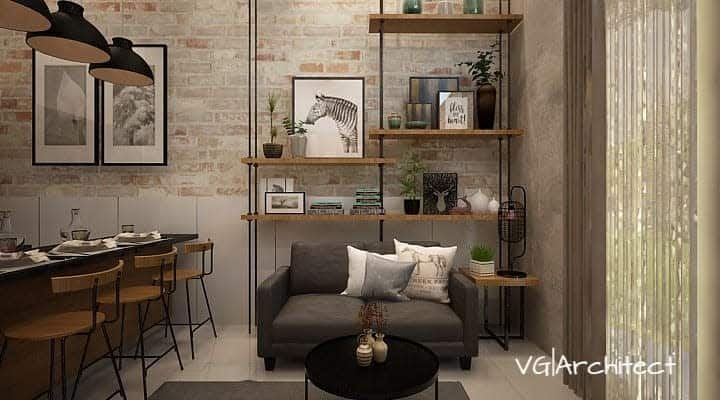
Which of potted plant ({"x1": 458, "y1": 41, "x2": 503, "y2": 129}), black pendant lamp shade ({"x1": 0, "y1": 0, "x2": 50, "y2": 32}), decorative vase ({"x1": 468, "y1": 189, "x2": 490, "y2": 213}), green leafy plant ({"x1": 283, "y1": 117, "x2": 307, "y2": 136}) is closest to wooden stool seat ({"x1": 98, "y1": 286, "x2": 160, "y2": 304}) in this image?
black pendant lamp shade ({"x1": 0, "y1": 0, "x2": 50, "y2": 32})

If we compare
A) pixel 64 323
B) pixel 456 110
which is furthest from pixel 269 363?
pixel 456 110

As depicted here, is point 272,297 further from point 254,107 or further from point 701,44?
point 701,44

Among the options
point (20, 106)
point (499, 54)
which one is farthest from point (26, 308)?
point (499, 54)

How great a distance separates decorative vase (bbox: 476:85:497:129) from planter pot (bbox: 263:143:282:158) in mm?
1814

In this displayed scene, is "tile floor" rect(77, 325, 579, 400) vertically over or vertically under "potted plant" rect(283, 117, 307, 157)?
under

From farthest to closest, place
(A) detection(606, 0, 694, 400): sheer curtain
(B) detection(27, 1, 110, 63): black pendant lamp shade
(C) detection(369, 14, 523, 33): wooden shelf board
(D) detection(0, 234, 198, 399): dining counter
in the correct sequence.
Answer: (C) detection(369, 14, 523, 33): wooden shelf board → (B) detection(27, 1, 110, 63): black pendant lamp shade → (D) detection(0, 234, 198, 399): dining counter → (A) detection(606, 0, 694, 400): sheer curtain

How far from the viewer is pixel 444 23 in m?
3.57

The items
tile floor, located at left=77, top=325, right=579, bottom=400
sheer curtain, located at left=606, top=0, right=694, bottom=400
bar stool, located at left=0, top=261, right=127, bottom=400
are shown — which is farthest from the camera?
tile floor, located at left=77, top=325, right=579, bottom=400

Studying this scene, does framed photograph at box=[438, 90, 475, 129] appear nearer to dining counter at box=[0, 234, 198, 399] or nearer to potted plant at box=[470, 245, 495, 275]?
potted plant at box=[470, 245, 495, 275]

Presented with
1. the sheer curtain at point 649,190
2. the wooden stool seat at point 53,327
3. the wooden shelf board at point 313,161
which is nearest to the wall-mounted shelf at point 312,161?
the wooden shelf board at point 313,161

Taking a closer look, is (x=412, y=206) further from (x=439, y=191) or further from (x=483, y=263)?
(x=483, y=263)

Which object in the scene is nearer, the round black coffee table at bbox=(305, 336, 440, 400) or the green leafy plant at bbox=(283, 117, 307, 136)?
the round black coffee table at bbox=(305, 336, 440, 400)

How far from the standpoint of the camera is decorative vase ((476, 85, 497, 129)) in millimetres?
3604

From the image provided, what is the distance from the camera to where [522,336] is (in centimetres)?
348
